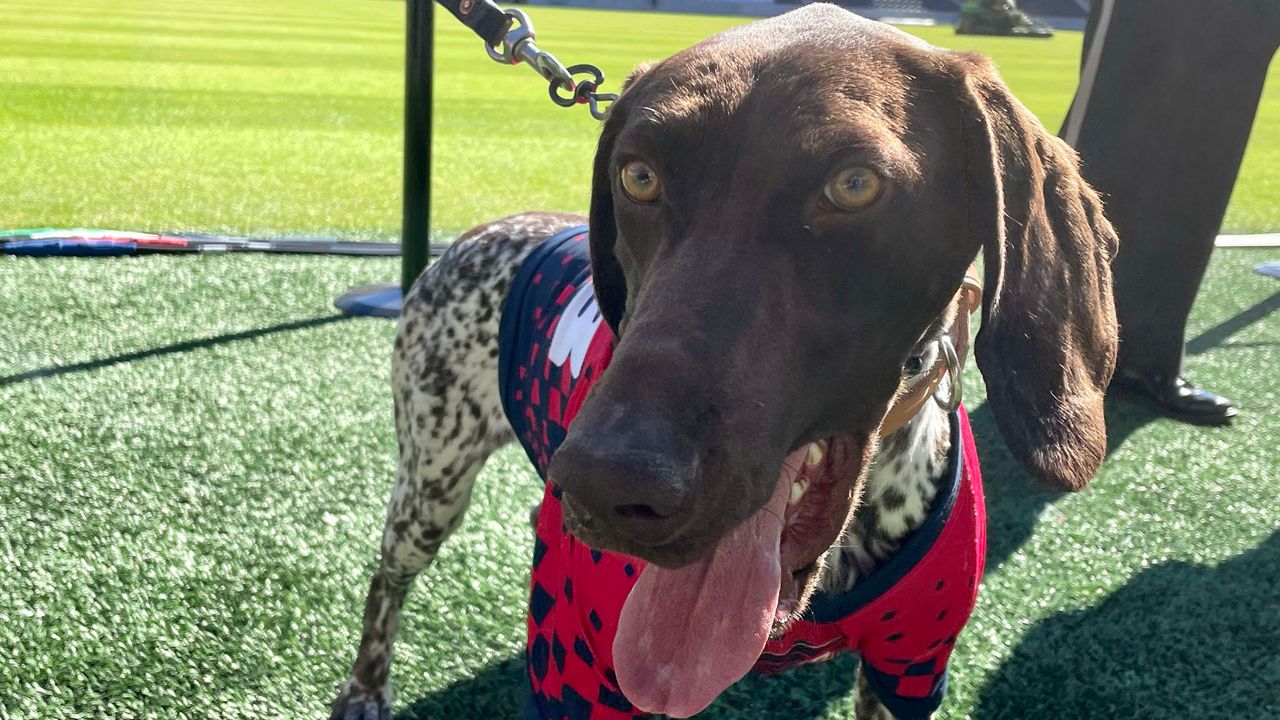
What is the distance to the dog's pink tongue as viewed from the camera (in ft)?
5.16

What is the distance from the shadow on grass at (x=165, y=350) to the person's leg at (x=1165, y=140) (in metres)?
3.41

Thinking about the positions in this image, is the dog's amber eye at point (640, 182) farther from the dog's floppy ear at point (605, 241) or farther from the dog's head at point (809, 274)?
the dog's floppy ear at point (605, 241)

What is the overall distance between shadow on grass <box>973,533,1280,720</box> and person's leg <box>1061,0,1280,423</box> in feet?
4.80

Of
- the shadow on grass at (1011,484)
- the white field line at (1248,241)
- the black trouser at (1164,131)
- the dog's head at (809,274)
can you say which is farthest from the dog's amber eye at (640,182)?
the white field line at (1248,241)

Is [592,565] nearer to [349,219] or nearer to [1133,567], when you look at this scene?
[1133,567]

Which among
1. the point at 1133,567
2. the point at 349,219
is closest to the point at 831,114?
the point at 1133,567

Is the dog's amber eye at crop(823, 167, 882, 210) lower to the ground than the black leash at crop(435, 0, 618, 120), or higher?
higher

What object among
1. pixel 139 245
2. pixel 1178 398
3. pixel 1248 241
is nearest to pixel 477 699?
pixel 1178 398

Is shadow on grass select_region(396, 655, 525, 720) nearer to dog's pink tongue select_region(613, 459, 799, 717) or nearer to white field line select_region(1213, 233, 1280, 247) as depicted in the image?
dog's pink tongue select_region(613, 459, 799, 717)

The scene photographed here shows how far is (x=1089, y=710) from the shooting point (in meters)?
2.63

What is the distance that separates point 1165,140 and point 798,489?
3.19 meters

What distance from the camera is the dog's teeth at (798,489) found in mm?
1727

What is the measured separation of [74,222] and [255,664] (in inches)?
214

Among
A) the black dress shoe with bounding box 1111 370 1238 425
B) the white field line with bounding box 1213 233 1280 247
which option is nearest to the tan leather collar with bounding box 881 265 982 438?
the black dress shoe with bounding box 1111 370 1238 425
